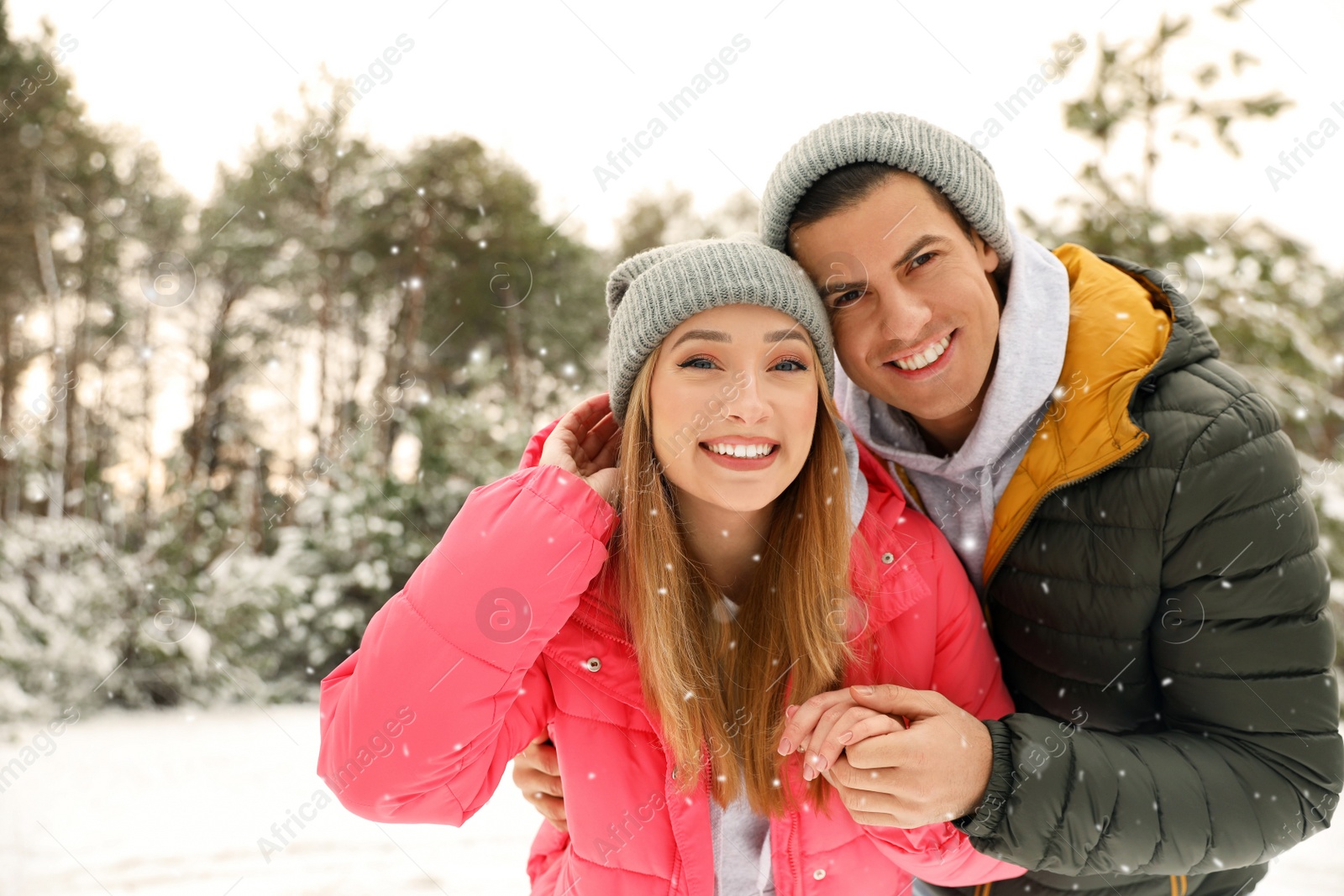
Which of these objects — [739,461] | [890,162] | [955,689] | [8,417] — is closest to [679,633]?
[739,461]

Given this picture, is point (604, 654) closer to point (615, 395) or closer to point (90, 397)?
point (615, 395)

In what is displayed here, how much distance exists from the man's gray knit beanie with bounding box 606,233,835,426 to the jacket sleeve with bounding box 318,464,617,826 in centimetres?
41

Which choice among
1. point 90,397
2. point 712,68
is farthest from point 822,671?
point 90,397

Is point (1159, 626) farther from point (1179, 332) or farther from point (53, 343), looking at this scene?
point (53, 343)

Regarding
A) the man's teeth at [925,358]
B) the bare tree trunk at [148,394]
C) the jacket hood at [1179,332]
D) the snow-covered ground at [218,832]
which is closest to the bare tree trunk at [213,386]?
the bare tree trunk at [148,394]

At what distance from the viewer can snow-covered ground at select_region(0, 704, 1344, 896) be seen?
3947 millimetres

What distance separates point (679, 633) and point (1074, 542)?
0.96m

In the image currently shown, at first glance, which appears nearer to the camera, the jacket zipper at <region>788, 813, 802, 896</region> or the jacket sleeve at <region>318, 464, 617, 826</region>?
the jacket sleeve at <region>318, 464, 617, 826</region>

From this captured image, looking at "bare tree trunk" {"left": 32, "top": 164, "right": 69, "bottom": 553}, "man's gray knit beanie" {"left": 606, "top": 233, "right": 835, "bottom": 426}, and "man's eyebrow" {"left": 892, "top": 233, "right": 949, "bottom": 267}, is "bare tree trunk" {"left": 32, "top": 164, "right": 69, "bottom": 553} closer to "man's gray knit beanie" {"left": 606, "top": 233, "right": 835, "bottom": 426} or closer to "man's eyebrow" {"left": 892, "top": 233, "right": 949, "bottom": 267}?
"man's gray knit beanie" {"left": 606, "top": 233, "right": 835, "bottom": 426}

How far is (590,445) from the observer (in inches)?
81.7

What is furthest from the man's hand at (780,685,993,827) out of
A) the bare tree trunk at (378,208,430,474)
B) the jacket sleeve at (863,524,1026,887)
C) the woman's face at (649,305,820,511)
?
the bare tree trunk at (378,208,430,474)

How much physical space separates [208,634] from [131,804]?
1.92 metres

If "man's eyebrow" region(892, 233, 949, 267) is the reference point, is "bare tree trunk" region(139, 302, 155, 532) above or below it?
below

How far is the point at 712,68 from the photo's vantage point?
4.41 meters
